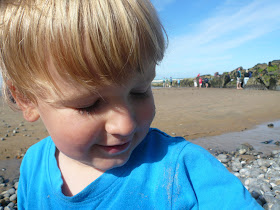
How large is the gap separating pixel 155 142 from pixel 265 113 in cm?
774

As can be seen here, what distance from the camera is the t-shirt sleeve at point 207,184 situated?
99 cm

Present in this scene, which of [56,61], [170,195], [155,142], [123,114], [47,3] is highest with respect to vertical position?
[47,3]

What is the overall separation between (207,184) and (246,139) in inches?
170

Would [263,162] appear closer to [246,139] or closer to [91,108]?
Answer: [246,139]

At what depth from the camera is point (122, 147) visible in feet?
3.61

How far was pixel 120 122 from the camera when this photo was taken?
100cm

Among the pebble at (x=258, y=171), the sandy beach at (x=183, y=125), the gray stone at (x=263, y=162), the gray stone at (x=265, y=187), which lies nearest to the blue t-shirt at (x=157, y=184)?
the pebble at (x=258, y=171)

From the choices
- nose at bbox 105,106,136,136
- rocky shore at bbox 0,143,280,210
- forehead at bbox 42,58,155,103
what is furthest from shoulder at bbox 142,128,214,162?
rocky shore at bbox 0,143,280,210

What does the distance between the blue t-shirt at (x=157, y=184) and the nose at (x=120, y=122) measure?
0.35 metres

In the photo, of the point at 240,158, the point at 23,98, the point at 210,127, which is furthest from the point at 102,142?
the point at 210,127

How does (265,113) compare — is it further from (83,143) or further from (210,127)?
(83,143)

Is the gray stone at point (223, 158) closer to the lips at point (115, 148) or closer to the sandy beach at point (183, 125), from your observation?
the sandy beach at point (183, 125)

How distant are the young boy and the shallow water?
3.42 m

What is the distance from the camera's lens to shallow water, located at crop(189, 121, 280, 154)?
4.37 meters
